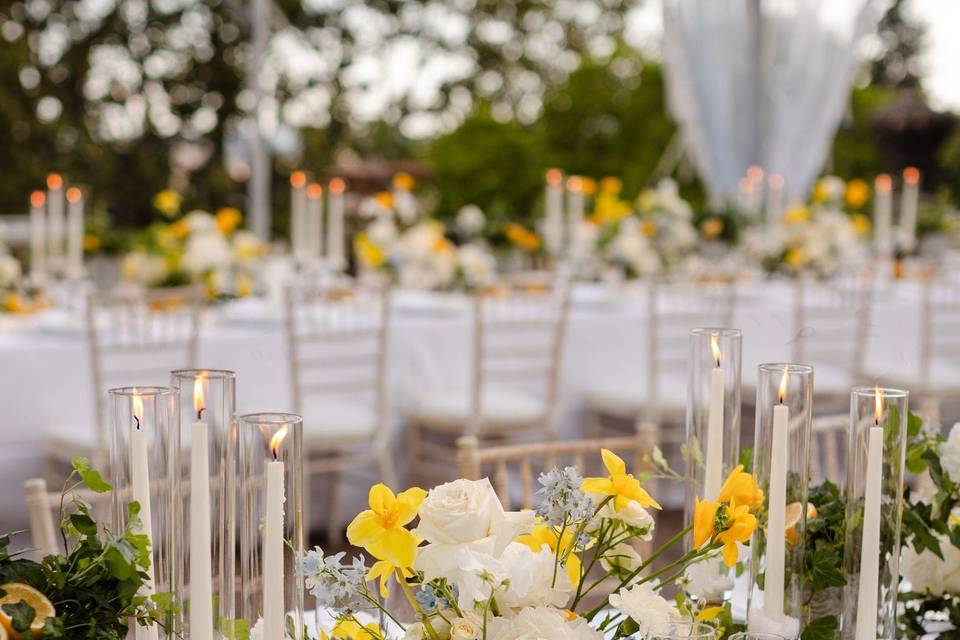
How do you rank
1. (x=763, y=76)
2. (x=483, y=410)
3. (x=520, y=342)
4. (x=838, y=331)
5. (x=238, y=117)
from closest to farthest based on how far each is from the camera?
(x=483, y=410) < (x=520, y=342) < (x=838, y=331) < (x=763, y=76) < (x=238, y=117)

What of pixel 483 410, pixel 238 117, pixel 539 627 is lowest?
pixel 483 410

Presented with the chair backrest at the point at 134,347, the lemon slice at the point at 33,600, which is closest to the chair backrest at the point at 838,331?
the chair backrest at the point at 134,347

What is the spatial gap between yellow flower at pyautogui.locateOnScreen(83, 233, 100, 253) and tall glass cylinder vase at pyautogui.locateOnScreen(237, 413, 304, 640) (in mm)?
3955

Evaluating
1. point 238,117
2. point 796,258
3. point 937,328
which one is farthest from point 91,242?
point 238,117

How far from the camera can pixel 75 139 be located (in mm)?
8945

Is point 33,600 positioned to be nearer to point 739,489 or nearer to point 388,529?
point 388,529

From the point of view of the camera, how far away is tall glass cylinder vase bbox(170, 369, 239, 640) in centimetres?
92

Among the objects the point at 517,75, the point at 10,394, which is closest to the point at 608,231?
the point at 10,394

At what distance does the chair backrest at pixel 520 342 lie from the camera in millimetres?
3770

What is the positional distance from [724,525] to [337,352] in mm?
2828

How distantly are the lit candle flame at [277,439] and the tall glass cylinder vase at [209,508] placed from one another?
5 centimetres

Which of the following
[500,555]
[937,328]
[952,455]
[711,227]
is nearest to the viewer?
[500,555]

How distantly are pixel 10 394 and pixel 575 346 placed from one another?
1.74 m

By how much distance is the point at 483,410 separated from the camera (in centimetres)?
384
